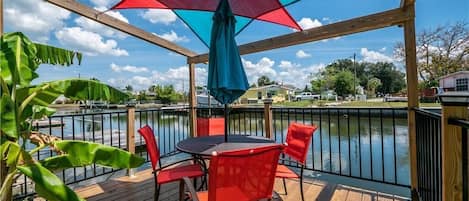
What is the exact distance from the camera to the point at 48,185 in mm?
1325

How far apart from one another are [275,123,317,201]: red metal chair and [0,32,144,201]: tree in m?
1.44

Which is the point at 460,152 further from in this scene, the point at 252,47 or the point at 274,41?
the point at 252,47

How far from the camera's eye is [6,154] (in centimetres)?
153

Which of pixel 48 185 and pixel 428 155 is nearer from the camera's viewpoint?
pixel 48 185

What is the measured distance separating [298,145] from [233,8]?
205 cm

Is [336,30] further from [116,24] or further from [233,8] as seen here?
[116,24]

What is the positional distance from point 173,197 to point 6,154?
6.07 feet

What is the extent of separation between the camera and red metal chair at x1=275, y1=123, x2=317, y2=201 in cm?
255

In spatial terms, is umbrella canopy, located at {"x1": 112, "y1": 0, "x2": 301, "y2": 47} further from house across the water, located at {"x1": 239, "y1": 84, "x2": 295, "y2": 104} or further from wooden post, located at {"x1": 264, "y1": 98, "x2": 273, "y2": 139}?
house across the water, located at {"x1": 239, "y1": 84, "x2": 295, "y2": 104}

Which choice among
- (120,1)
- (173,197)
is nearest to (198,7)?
(120,1)

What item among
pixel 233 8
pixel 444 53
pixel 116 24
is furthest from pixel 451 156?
pixel 444 53

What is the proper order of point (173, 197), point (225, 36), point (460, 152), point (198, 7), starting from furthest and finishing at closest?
point (198, 7), point (173, 197), point (225, 36), point (460, 152)

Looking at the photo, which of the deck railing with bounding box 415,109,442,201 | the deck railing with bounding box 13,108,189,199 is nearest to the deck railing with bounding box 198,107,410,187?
the deck railing with bounding box 415,109,442,201

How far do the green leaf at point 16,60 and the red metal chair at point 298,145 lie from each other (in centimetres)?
205
